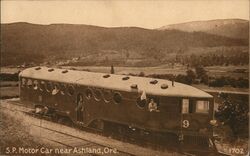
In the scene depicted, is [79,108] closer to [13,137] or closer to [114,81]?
[114,81]

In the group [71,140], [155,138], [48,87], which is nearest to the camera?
[155,138]

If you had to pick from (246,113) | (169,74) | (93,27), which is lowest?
(246,113)

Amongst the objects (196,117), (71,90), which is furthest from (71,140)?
(196,117)

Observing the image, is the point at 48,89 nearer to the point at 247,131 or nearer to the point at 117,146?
the point at 117,146

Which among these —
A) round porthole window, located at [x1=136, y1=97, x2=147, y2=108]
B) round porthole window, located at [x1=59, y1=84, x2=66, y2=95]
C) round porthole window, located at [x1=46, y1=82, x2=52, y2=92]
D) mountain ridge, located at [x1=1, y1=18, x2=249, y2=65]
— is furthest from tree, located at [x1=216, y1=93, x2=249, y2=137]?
round porthole window, located at [x1=46, y1=82, x2=52, y2=92]

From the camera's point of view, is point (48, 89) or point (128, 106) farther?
point (48, 89)

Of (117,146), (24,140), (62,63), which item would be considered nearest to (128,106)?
(117,146)

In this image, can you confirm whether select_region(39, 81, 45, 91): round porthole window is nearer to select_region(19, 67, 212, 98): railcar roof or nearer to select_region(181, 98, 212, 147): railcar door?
select_region(19, 67, 212, 98): railcar roof

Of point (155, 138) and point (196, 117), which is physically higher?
point (196, 117)
